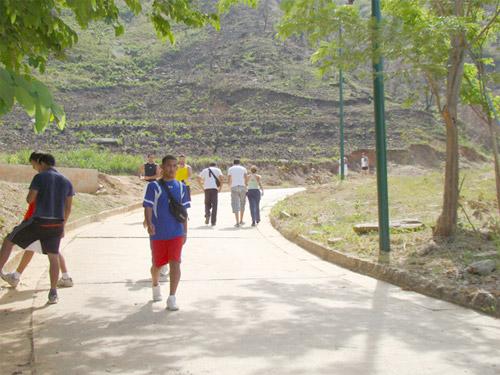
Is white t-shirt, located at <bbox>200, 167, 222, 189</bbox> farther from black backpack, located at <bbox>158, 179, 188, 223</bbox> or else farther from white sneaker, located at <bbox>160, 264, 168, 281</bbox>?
black backpack, located at <bbox>158, 179, 188, 223</bbox>

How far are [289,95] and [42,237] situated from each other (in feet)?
175

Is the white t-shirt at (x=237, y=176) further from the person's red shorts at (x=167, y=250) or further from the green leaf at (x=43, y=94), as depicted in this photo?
the green leaf at (x=43, y=94)

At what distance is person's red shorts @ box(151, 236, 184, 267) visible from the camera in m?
6.76

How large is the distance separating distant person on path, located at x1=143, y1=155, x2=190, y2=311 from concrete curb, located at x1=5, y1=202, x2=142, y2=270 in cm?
323

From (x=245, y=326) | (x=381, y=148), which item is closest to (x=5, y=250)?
(x=245, y=326)

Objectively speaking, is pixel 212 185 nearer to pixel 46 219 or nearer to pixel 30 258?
pixel 30 258

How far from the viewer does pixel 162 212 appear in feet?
22.3

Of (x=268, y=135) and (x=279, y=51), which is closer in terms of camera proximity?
(x=268, y=135)

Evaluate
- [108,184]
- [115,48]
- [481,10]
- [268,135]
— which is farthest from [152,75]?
[481,10]

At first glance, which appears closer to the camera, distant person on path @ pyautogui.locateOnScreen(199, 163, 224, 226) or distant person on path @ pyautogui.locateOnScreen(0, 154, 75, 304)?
distant person on path @ pyautogui.locateOnScreen(0, 154, 75, 304)

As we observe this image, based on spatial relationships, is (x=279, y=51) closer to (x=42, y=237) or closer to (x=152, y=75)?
(x=152, y=75)

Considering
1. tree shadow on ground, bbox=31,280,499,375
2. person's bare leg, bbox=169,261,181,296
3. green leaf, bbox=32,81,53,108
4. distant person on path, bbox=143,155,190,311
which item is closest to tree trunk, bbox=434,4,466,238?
tree shadow on ground, bbox=31,280,499,375

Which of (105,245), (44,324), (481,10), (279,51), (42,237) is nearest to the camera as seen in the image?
(44,324)

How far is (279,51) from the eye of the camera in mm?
70812
